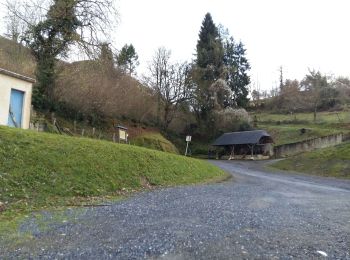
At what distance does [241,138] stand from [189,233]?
4125 centimetres

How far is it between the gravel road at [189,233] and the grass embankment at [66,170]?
1.70 metres

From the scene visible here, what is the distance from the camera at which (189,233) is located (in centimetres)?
688

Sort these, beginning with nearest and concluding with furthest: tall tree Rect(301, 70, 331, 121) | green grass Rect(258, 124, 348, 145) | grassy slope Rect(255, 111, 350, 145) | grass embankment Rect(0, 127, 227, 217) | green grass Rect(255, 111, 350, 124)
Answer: grass embankment Rect(0, 127, 227, 217) < green grass Rect(258, 124, 348, 145) < grassy slope Rect(255, 111, 350, 145) < green grass Rect(255, 111, 350, 124) < tall tree Rect(301, 70, 331, 121)

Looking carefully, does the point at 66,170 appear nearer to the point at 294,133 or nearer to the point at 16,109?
the point at 16,109

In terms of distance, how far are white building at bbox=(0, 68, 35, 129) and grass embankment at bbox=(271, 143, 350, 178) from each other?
68.6ft

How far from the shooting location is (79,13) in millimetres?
28406

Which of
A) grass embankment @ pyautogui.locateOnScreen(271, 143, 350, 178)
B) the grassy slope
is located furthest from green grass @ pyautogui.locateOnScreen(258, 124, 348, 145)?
grass embankment @ pyautogui.locateOnScreen(271, 143, 350, 178)

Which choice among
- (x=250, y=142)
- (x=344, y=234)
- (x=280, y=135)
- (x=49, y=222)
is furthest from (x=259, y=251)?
(x=280, y=135)

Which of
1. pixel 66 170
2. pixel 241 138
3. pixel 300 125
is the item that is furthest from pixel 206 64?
pixel 66 170

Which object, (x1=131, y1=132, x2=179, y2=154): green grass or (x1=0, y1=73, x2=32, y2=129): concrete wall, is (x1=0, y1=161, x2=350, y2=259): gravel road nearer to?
(x1=0, y1=73, x2=32, y2=129): concrete wall

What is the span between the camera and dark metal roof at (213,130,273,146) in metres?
45.7

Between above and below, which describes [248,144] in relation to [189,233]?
above

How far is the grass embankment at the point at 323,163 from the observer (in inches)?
1105

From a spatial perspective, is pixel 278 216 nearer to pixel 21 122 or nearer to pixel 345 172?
pixel 21 122
